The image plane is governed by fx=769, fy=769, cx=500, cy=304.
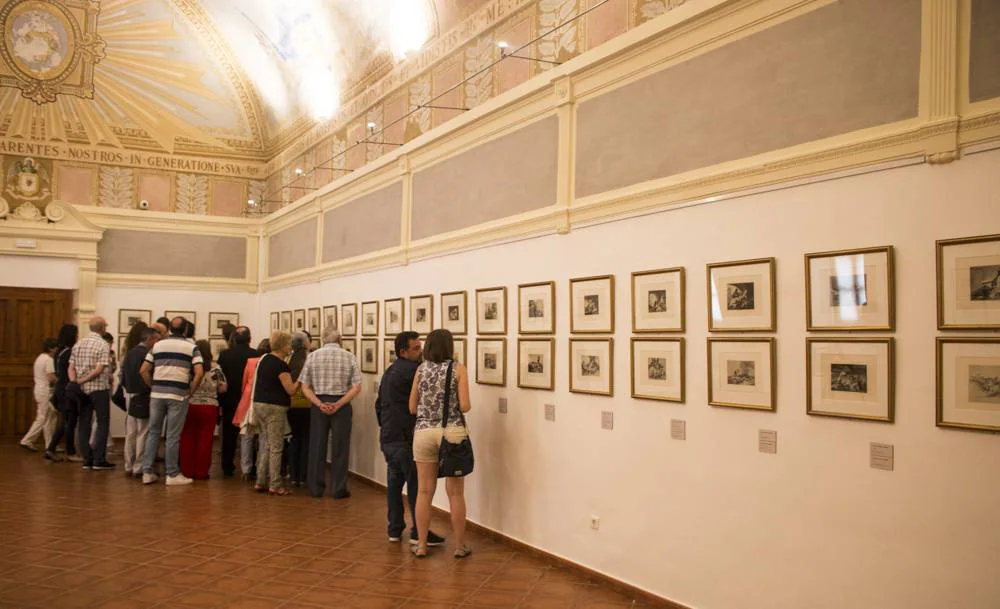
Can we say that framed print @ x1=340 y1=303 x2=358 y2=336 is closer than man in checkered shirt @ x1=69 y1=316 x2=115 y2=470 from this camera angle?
No

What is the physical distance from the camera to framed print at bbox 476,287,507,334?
7.36m

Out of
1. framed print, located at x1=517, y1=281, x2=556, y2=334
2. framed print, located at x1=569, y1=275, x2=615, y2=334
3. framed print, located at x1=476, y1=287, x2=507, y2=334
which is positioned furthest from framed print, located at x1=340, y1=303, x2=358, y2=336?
framed print, located at x1=569, y1=275, x2=615, y2=334

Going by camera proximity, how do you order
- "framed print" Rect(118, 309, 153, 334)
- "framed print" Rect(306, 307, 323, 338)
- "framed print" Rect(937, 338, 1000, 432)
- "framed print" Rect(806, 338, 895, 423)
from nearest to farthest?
1. "framed print" Rect(937, 338, 1000, 432)
2. "framed print" Rect(806, 338, 895, 423)
3. "framed print" Rect(306, 307, 323, 338)
4. "framed print" Rect(118, 309, 153, 334)

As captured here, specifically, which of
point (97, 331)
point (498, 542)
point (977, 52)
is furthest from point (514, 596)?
point (97, 331)

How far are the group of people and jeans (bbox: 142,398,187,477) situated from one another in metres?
0.01

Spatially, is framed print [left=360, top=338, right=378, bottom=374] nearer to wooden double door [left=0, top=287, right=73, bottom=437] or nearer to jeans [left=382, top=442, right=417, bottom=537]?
jeans [left=382, top=442, right=417, bottom=537]

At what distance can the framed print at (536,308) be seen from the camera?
6.67 metres

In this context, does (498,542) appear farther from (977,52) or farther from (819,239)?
(977,52)

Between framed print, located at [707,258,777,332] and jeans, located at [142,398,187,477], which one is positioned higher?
framed print, located at [707,258,777,332]

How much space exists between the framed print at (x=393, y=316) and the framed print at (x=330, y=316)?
1924 millimetres

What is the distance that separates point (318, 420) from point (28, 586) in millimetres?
3790

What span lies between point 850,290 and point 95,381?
9450mm

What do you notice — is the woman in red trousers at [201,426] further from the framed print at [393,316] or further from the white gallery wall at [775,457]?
the white gallery wall at [775,457]

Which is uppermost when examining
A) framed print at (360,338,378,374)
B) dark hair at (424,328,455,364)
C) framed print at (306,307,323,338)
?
framed print at (306,307,323,338)
